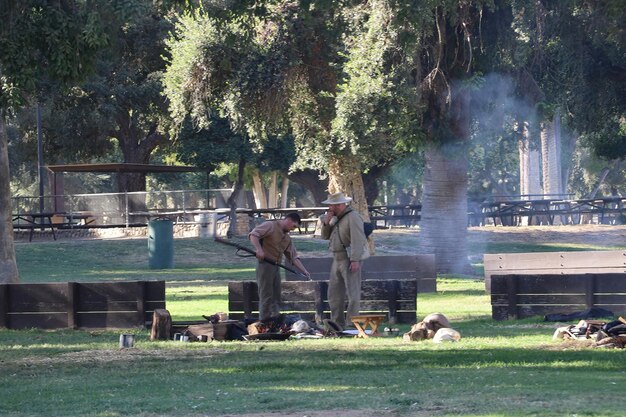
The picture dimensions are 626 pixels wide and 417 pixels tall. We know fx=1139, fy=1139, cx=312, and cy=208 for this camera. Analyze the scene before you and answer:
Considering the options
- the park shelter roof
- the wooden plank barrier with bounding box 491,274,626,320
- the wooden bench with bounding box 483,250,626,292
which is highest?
the park shelter roof

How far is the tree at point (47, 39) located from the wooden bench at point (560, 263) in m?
9.90

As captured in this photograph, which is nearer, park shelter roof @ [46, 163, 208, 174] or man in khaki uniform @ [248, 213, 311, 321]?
man in khaki uniform @ [248, 213, 311, 321]

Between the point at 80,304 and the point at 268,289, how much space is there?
3.55 metres

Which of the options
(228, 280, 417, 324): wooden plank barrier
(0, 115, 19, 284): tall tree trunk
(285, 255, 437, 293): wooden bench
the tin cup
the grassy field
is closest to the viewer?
the grassy field

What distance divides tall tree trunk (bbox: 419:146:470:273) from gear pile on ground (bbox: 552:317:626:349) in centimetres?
1410

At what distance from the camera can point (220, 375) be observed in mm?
12680

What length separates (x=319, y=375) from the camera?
12484mm

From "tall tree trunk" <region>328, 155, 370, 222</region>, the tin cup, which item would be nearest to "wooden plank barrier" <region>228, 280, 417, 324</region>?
the tin cup

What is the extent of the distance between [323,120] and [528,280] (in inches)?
429

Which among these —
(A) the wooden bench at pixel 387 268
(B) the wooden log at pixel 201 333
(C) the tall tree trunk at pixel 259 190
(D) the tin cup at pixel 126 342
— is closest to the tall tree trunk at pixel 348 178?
(A) the wooden bench at pixel 387 268

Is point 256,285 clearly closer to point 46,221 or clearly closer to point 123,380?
point 123,380

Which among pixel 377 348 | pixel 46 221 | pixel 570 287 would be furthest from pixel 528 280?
pixel 46 221

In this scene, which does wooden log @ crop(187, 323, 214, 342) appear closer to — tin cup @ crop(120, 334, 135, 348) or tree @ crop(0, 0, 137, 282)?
tin cup @ crop(120, 334, 135, 348)

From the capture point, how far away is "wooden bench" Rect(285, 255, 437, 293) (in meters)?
23.0
